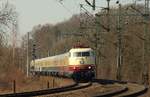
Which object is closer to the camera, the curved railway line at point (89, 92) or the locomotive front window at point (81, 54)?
the curved railway line at point (89, 92)

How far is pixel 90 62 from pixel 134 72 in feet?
74.7

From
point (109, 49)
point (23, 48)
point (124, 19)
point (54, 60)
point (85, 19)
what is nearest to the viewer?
point (85, 19)

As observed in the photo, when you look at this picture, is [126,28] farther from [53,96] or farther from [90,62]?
[53,96]

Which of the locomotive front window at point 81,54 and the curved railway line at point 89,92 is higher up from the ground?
the locomotive front window at point 81,54

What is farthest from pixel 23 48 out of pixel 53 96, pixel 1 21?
pixel 53 96

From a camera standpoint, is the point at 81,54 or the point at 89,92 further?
the point at 81,54

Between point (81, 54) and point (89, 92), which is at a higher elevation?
point (81, 54)

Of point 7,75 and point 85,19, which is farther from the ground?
point 85,19

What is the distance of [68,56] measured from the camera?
3991cm

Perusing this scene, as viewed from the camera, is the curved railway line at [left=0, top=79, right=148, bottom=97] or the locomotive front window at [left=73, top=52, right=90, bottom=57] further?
the locomotive front window at [left=73, top=52, right=90, bottom=57]

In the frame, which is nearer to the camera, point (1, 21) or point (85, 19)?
point (85, 19)

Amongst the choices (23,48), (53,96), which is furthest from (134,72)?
(23,48)

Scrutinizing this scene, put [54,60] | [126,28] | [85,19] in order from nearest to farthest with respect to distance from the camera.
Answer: [85,19] < [54,60] < [126,28]

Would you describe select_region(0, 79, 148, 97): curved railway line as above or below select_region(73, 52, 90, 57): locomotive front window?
below
